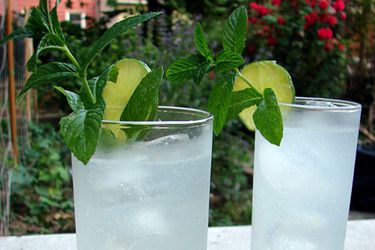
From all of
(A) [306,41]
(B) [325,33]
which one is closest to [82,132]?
(B) [325,33]

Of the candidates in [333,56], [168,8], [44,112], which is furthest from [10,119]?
[333,56]

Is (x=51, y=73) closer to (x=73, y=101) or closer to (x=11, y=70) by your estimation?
(x=73, y=101)

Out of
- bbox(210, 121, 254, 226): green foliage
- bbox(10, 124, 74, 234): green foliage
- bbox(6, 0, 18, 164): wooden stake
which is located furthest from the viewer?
bbox(210, 121, 254, 226): green foliage

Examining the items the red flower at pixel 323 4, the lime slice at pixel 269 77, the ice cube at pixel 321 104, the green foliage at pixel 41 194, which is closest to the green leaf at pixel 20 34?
the lime slice at pixel 269 77

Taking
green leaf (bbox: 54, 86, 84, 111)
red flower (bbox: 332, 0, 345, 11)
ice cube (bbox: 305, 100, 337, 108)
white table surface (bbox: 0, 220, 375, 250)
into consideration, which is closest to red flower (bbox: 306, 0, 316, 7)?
red flower (bbox: 332, 0, 345, 11)

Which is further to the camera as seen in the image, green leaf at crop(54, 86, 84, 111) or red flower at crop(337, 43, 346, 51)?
red flower at crop(337, 43, 346, 51)

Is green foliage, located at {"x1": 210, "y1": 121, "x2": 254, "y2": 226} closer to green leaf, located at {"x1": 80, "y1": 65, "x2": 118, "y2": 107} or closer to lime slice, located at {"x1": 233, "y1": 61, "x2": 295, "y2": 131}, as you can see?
lime slice, located at {"x1": 233, "y1": 61, "x2": 295, "y2": 131}
